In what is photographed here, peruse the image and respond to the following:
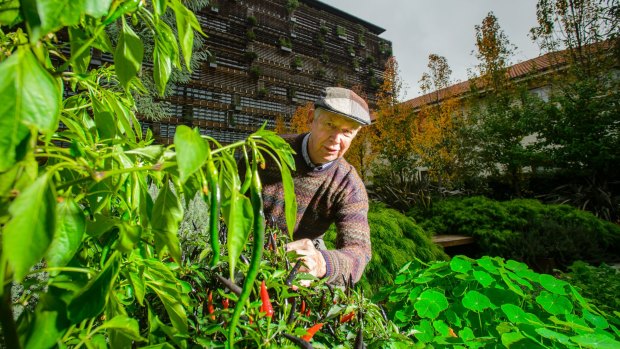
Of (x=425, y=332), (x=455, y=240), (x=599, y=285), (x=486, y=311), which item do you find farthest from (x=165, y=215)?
(x=455, y=240)

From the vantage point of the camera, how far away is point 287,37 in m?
20.9

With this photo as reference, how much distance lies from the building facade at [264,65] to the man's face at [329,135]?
11.7 metres

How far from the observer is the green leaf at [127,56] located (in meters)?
0.47

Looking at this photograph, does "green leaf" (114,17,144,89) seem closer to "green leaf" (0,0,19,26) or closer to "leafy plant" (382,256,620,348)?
"green leaf" (0,0,19,26)

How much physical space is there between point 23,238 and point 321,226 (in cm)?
199

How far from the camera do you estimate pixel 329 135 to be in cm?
198

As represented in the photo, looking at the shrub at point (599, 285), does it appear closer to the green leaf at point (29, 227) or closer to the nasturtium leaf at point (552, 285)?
the nasturtium leaf at point (552, 285)

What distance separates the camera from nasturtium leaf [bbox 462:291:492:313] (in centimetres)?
111

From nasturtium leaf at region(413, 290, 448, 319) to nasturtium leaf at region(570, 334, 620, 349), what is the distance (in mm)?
344

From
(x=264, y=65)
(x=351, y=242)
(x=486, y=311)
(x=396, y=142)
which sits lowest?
(x=486, y=311)

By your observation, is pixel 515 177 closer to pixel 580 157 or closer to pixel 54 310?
pixel 580 157

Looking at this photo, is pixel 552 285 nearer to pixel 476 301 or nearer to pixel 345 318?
pixel 476 301

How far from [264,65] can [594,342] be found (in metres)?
19.7

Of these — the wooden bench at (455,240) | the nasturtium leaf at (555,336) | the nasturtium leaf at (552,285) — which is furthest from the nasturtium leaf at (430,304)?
the wooden bench at (455,240)
